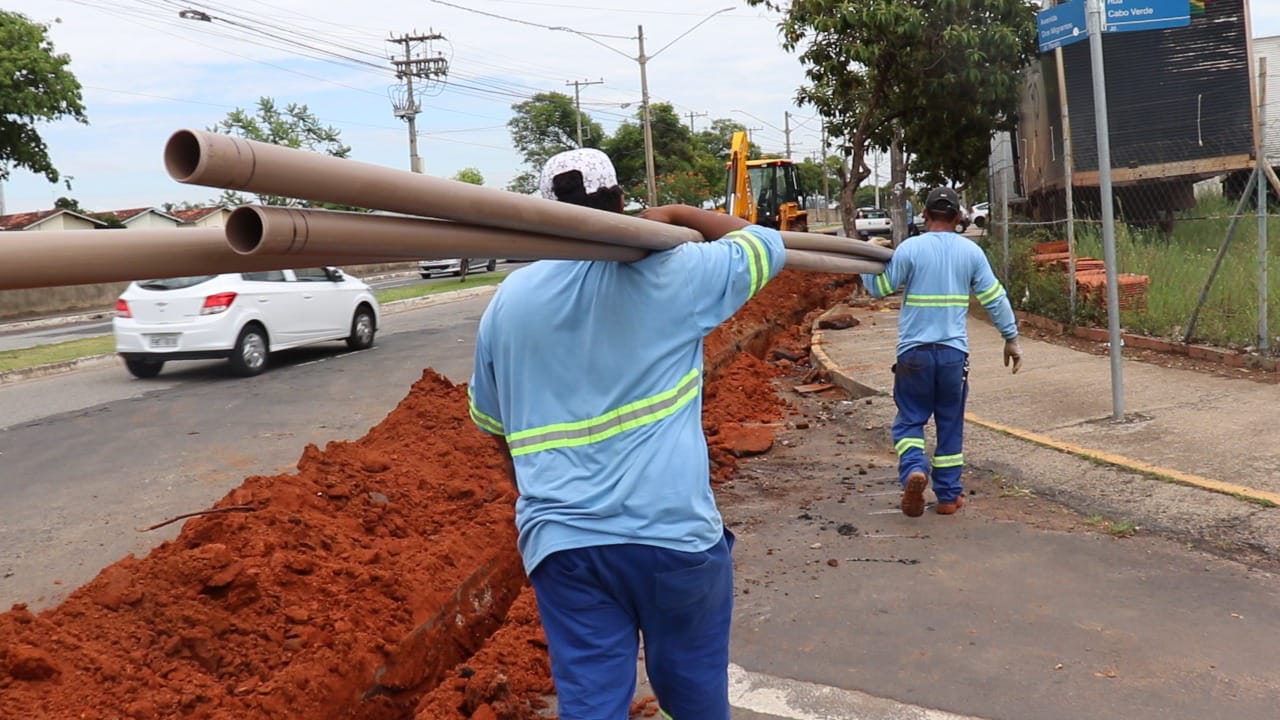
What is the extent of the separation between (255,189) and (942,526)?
5.07 m

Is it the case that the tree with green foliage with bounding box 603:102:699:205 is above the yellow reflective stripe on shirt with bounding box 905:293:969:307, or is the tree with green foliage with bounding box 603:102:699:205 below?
above

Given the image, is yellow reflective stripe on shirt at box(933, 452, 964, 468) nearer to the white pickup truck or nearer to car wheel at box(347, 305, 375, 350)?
car wheel at box(347, 305, 375, 350)

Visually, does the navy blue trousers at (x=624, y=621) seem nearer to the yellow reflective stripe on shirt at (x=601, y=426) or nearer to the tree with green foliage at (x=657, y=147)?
the yellow reflective stripe on shirt at (x=601, y=426)

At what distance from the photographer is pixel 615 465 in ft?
8.51

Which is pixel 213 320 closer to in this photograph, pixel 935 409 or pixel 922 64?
pixel 935 409

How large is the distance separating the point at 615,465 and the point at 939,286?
404cm

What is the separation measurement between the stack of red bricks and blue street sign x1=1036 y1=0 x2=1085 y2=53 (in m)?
2.48

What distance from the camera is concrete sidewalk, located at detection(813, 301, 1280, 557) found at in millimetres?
5852

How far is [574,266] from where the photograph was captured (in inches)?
106

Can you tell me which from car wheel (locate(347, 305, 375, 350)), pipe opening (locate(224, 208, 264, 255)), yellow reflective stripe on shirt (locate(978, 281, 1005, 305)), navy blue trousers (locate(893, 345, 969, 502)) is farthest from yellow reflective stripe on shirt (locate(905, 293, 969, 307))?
car wheel (locate(347, 305, 375, 350))

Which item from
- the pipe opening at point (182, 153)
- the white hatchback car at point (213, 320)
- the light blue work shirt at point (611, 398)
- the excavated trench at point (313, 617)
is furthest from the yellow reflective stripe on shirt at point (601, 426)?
the white hatchback car at point (213, 320)

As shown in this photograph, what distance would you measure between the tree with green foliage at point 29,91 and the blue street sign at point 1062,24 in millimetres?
32468

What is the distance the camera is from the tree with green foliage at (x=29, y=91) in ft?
107

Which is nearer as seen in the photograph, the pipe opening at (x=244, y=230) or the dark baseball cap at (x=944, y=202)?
the pipe opening at (x=244, y=230)
